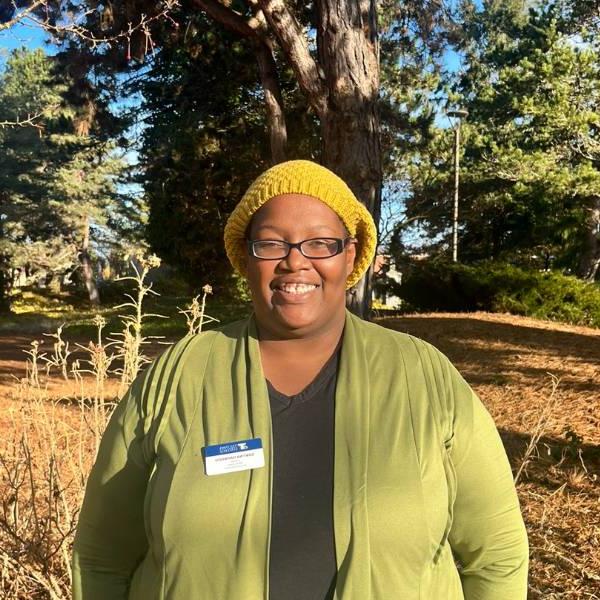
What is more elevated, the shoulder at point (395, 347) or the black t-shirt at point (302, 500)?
the shoulder at point (395, 347)

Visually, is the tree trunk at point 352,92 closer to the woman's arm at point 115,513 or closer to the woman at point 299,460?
the woman at point 299,460

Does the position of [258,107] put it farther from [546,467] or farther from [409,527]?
[409,527]

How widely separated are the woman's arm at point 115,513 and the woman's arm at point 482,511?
2.22ft

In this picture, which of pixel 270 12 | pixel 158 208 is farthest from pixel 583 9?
pixel 270 12

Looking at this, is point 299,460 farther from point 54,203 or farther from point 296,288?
point 54,203

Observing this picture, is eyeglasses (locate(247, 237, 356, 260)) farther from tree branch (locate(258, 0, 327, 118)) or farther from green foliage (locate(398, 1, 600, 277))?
green foliage (locate(398, 1, 600, 277))

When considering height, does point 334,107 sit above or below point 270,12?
below

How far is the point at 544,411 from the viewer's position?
296cm

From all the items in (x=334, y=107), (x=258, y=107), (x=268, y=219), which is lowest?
(x=268, y=219)

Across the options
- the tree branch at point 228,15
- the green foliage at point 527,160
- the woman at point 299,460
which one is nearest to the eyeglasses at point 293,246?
the woman at point 299,460

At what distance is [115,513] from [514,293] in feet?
47.2

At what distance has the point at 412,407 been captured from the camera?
1.37 metres

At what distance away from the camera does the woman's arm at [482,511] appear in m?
1.38

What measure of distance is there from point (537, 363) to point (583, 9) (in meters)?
14.5
